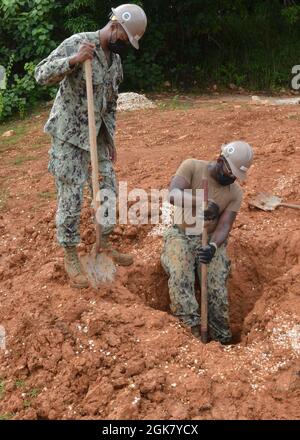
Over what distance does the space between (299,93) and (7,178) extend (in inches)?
240

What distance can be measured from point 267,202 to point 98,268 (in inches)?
71.2

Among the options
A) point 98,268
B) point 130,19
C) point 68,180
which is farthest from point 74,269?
point 130,19

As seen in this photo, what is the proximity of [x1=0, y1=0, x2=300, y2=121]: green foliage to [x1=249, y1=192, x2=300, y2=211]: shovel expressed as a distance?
15.0 ft

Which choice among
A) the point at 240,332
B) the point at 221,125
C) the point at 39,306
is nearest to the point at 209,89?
the point at 221,125

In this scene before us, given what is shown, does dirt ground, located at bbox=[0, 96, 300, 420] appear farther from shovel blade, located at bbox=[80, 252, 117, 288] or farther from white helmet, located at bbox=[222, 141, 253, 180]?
white helmet, located at bbox=[222, 141, 253, 180]

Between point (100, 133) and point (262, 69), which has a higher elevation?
point (100, 133)

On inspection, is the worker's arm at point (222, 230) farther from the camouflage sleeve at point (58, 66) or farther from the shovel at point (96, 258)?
the camouflage sleeve at point (58, 66)

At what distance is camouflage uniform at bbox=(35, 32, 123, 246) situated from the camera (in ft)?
11.3

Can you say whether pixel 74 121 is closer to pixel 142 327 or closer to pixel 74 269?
pixel 74 269

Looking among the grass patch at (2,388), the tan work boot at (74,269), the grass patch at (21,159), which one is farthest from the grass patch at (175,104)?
the grass patch at (2,388)

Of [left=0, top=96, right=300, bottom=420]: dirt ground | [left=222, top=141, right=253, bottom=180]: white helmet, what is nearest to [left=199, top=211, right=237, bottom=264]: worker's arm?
[left=222, top=141, right=253, bottom=180]: white helmet

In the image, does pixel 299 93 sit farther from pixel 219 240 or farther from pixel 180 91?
pixel 219 240

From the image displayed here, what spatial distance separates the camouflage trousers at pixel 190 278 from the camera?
3984 millimetres

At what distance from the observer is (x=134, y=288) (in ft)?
13.5
